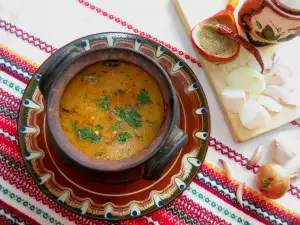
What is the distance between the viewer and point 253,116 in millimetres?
1169

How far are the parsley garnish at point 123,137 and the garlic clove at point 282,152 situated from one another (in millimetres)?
427

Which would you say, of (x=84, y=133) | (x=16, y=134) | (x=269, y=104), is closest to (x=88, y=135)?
(x=84, y=133)

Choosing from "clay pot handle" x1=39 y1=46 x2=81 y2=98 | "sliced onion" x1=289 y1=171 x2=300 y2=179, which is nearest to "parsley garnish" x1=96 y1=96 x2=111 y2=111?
"clay pot handle" x1=39 y1=46 x2=81 y2=98

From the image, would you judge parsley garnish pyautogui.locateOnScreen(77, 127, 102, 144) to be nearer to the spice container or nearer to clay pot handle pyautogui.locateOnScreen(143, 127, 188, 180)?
clay pot handle pyautogui.locateOnScreen(143, 127, 188, 180)

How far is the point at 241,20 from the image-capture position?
1.20 metres

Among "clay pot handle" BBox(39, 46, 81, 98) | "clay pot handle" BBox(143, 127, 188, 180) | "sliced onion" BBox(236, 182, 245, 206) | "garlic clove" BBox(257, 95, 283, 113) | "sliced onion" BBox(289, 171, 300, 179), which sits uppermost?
"clay pot handle" BBox(39, 46, 81, 98)

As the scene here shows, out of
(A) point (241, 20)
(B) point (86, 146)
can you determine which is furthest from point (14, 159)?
(A) point (241, 20)

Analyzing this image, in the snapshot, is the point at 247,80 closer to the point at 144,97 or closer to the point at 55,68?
the point at 144,97

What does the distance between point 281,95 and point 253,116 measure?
107 millimetres

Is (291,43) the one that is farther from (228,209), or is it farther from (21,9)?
(21,9)

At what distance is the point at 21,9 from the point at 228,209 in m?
0.78

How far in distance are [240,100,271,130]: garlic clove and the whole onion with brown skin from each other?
110 millimetres

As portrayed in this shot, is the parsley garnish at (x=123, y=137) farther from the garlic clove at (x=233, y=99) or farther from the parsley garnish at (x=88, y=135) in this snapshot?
the garlic clove at (x=233, y=99)

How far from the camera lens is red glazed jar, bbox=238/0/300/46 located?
107cm
